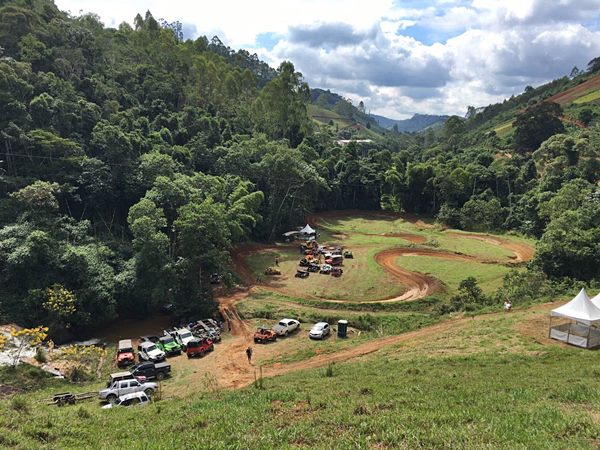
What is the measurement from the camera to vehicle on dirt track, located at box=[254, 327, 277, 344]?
27531 millimetres

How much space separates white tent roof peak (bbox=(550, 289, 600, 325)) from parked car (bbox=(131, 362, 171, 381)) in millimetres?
20428

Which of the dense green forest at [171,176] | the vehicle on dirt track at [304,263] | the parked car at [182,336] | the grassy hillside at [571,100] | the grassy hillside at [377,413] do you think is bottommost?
the parked car at [182,336]

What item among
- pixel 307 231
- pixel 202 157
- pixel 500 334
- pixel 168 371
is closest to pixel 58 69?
pixel 202 157

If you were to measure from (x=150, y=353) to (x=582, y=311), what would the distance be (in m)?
23.1

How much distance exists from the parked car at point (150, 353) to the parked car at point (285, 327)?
24.0 ft

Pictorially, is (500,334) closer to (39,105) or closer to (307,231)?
(307,231)

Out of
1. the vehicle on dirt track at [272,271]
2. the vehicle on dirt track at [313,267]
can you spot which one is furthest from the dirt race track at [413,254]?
the vehicle on dirt track at [313,267]

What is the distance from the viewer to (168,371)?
23.3 meters

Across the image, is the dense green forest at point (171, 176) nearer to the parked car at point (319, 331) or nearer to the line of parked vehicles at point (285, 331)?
the line of parked vehicles at point (285, 331)

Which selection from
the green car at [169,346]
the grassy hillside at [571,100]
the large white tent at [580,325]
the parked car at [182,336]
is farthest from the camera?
the grassy hillside at [571,100]

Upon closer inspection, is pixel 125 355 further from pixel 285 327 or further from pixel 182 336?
pixel 285 327

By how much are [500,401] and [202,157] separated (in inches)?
1918

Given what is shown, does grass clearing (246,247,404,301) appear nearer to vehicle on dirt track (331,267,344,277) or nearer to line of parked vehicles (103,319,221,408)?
vehicle on dirt track (331,267,344,277)

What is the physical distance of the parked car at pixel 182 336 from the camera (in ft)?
88.5
